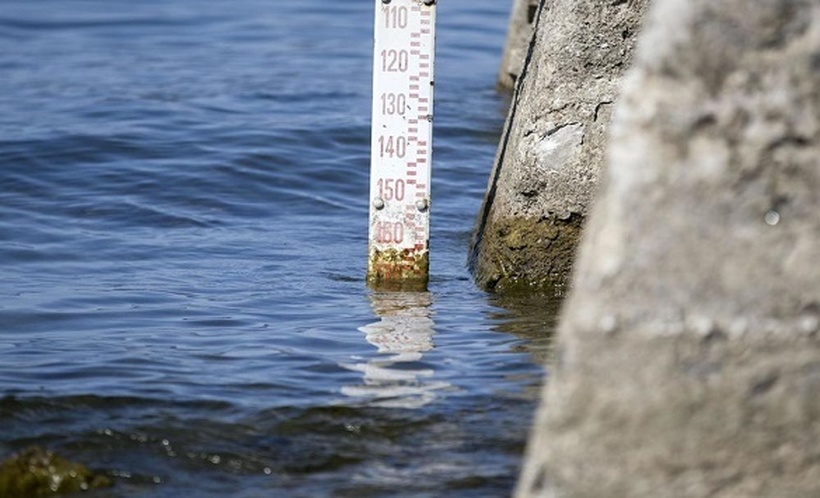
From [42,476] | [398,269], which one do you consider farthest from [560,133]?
[42,476]

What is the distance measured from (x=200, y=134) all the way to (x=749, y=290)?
28.7 ft

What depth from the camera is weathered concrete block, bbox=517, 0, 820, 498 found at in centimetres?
263

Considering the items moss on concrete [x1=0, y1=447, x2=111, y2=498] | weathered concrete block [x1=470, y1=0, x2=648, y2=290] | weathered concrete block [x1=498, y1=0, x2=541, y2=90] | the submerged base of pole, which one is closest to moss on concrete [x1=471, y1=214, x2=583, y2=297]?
weathered concrete block [x1=470, y1=0, x2=648, y2=290]

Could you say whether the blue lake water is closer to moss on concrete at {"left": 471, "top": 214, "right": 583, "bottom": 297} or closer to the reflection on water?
the reflection on water

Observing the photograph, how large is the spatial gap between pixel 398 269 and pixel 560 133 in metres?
1.05

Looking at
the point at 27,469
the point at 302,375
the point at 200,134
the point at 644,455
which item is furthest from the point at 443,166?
the point at 644,455

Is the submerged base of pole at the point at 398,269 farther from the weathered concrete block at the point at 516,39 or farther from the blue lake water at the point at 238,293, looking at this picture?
the weathered concrete block at the point at 516,39

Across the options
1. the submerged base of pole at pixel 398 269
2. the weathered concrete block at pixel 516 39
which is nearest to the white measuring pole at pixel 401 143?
the submerged base of pole at pixel 398 269

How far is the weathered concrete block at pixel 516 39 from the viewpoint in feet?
38.6

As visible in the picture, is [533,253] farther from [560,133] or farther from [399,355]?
[399,355]

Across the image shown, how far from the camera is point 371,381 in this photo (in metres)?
5.16

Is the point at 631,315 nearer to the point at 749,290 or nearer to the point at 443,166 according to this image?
the point at 749,290

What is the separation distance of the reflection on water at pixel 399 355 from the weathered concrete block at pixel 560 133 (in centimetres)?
51

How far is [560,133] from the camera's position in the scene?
6336 millimetres
